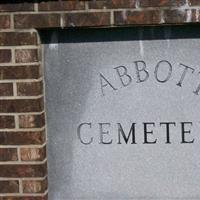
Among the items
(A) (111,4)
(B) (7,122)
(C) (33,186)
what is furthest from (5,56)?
(C) (33,186)

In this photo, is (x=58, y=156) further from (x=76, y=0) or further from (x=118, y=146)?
(x=76, y=0)

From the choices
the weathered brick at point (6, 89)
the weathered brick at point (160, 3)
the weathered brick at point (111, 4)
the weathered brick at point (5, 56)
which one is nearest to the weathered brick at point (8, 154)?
the weathered brick at point (6, 89)

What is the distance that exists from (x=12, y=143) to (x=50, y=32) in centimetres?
64

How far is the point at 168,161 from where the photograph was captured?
344 cm

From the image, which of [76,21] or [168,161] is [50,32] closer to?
[76,21]

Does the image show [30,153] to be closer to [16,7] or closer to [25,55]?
[25,55]

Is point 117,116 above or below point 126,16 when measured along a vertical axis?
below

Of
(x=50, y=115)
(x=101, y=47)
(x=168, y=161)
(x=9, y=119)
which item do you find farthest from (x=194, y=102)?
(x=9, y=119)

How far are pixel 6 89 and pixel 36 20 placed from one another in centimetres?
41

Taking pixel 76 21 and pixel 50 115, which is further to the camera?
pixel 50 115

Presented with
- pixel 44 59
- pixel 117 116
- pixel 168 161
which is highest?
pixel 44 59

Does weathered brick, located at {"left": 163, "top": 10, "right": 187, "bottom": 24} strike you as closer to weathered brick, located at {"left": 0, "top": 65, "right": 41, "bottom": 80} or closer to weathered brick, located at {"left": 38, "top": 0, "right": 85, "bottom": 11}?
weathered brick, located at {"left": 38, "top": 0, "right": 85, "bottom": 11}

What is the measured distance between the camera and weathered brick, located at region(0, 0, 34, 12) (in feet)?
10.6

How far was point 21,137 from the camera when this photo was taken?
11.0 ft
